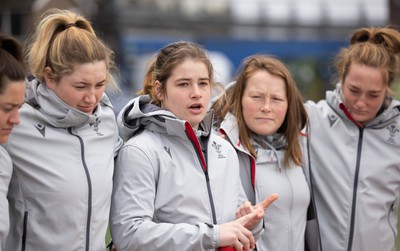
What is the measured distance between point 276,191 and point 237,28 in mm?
30133

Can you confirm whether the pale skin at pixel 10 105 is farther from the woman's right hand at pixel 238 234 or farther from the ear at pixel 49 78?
the woman's right hand at pixel 238 234

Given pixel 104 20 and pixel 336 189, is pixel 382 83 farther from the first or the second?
pixel 104 20

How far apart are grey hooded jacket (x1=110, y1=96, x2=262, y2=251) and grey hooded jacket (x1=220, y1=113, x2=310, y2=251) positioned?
1.12 ft

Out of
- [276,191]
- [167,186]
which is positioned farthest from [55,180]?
[276,191]

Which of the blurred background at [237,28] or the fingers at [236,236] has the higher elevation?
the fingers at [236,236]

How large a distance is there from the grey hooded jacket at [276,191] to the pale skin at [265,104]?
0.11 metres

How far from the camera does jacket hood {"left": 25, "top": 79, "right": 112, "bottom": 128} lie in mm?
3746

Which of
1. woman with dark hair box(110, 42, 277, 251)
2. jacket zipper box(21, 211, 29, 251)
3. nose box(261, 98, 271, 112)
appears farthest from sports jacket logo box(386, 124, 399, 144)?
jacket zipper box(21, 211, 29, 251)

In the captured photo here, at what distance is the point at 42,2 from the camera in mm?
16312

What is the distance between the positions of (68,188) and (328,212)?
1868 millimetres

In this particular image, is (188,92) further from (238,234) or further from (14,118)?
(14,118)

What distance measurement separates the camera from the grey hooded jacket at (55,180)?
362cm

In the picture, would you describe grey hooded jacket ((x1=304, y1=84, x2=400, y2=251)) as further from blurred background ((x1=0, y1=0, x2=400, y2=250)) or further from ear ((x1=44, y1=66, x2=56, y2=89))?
blurred background ((x1=0, y1=0, x2=400, y2=250))

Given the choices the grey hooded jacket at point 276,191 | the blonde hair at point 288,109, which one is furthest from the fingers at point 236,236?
the blonde hair at point 288,109
